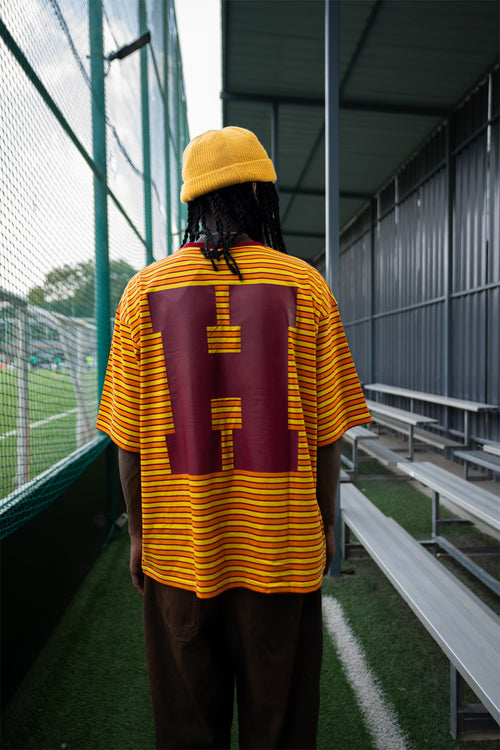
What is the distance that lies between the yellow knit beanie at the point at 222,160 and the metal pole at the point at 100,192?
101 inches

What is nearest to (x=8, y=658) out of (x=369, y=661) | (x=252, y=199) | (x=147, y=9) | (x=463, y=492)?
(x=369, y=661)

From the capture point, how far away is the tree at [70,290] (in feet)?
7.63

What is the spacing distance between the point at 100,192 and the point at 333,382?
9.56 ft

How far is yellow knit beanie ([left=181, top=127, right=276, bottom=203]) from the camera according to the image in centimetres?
95

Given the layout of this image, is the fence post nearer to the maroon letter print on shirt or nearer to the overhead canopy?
the maroon letter print on shirt

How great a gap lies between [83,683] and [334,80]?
353 cm

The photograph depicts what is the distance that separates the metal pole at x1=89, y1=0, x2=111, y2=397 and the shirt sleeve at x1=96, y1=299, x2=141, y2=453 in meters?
2.53

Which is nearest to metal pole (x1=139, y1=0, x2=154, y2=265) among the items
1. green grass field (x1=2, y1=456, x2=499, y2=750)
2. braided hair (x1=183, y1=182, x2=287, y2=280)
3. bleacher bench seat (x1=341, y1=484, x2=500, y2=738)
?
green grass field (x1=2, y1=456, x2=499, y2=750)

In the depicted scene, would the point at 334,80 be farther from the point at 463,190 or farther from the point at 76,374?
the point at 463,190

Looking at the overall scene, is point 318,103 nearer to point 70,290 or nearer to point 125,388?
point 70,290

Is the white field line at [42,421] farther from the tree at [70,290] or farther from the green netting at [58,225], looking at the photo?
the tree at [70,290]

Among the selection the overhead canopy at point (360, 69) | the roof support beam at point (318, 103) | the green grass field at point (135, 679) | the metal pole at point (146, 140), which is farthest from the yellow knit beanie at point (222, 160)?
the roof support beam at point (318, 103)

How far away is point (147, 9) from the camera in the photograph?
4988 millimetres

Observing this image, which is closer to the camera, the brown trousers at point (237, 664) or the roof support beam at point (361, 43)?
the brown trousers at point (237, 664)
